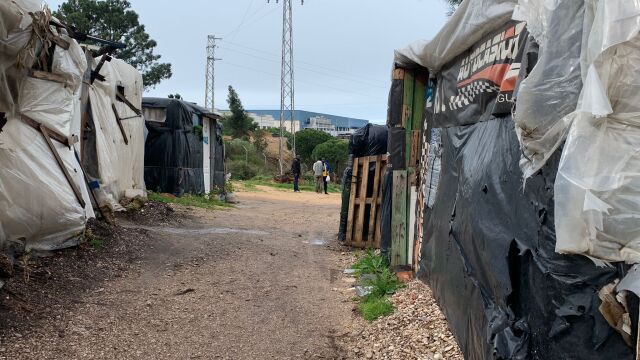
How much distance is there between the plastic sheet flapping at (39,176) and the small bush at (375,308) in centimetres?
345

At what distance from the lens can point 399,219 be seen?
260 inches

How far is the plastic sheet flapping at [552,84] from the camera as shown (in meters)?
2.25

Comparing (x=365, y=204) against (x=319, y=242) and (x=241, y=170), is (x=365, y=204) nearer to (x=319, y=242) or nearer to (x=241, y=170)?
(x=319, y=242)

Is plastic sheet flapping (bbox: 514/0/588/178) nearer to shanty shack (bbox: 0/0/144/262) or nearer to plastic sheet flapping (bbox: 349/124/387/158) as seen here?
shanty shack (bbox: 0/0/144/262)

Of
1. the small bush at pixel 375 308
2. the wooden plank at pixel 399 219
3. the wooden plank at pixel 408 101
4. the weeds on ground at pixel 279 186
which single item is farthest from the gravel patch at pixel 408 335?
the weeds on ground at pixel 279 186

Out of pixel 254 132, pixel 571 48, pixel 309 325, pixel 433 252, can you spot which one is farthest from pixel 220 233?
pixel 254 132

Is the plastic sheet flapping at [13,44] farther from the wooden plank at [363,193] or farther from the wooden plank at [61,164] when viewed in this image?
the wooden plank at [363,193]

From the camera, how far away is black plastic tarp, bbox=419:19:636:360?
2189mm

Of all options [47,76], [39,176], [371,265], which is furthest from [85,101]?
[371,265]

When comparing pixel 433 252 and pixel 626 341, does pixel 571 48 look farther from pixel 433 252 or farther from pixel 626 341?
pixel 433 252

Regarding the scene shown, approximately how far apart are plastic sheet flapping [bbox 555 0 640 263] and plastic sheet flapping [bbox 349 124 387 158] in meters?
6.92

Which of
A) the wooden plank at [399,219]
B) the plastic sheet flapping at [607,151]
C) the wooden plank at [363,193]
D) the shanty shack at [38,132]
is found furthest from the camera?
the wooden plank at [363,193]

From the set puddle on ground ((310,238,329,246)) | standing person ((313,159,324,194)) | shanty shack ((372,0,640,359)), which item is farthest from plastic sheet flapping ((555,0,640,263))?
standing person ((313,159,324,194))

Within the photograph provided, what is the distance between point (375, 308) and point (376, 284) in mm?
703
